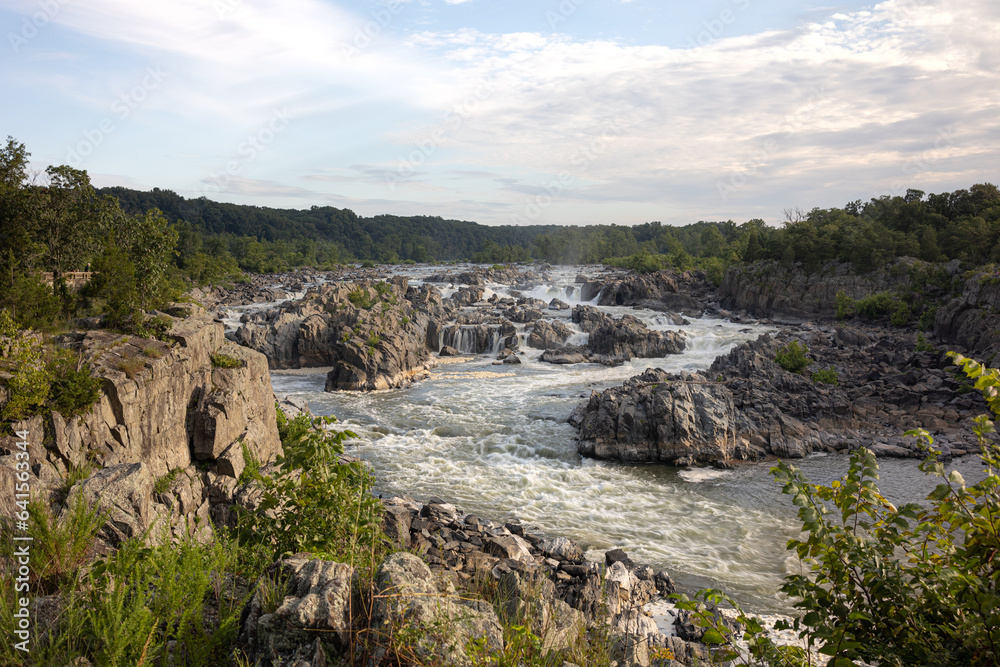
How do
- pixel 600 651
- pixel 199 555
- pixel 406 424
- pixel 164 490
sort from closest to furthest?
pixel 199 555 → pixel 600 651 → pixel 164 490 → pixel 406 424

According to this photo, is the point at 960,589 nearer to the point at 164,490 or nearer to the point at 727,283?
the point at 164,490

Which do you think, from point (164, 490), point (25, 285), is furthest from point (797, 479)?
point (25, 285)

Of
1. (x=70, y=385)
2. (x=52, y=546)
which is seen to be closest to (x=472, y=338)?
(x=70, y=385)

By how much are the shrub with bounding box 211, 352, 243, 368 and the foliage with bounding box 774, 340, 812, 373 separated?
22.7 m

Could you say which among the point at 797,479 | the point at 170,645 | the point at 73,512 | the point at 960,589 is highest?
the point at 797,479

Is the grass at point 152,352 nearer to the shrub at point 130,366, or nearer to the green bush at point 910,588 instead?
the shrub at point 130,366

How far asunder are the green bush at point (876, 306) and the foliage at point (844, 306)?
49.0 inches

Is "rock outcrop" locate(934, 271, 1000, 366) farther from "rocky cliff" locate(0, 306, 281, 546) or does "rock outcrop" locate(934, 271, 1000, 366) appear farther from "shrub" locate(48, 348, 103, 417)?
"shrub" locate(48, 348, 103, 417)

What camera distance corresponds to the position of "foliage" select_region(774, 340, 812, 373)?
24.4 m

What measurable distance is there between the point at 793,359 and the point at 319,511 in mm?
24847

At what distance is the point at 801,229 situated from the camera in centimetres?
4991

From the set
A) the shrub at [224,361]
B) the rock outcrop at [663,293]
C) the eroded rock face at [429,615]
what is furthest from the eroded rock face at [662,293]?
the eroded rock face at [429,615]

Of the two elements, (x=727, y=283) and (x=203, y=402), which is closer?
(x=203, y=402)

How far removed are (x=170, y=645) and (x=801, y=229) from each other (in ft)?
186
